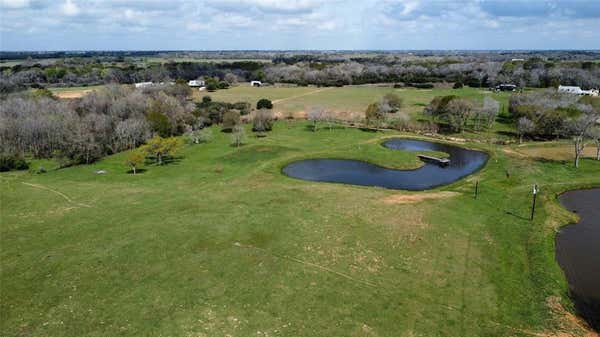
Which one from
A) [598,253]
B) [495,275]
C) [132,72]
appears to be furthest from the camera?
[132,72]

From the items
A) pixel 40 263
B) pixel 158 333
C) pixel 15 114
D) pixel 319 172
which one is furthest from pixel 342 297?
pixel 15 114

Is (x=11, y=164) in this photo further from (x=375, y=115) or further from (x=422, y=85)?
(x=422, y=85)

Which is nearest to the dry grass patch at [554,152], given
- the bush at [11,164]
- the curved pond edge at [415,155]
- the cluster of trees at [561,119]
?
the cluster of trees at [561,119]

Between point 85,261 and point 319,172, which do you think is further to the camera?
point 319,172

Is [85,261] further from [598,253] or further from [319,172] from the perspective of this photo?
[598,253]

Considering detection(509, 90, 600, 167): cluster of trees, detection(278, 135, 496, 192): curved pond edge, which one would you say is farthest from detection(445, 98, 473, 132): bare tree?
detection(278, 135, 496, 192): curved pond edge

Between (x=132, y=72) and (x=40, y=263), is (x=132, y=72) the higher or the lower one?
the higher one

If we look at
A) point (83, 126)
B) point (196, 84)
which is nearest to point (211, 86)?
point (196, 84)

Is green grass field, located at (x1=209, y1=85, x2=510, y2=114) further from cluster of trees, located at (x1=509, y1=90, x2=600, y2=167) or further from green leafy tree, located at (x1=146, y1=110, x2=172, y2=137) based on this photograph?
green leafy tree, located at (x1=146, y1=110, x2=172, y2=137)
